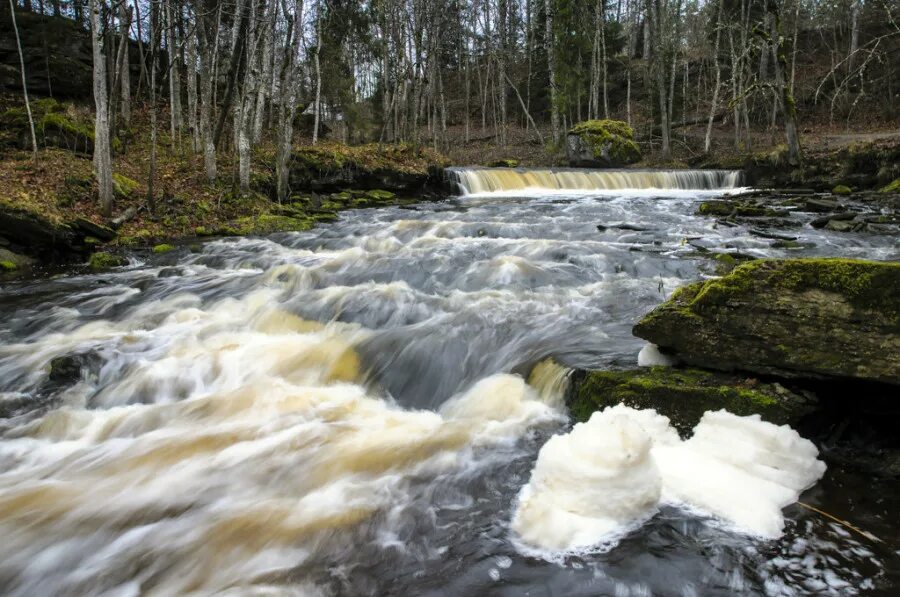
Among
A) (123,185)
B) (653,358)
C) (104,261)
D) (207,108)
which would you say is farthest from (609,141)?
(653,358)

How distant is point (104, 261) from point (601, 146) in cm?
2197

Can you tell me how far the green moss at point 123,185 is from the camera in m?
12.8

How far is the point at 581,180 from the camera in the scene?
2214 cm

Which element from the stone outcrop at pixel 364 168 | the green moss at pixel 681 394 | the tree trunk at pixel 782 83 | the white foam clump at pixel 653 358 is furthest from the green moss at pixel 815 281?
the tree trunk at pixel 782 83

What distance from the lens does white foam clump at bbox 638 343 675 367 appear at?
4246mm

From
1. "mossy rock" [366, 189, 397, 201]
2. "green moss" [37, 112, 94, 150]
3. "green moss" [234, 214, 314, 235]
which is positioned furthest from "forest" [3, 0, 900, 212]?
"mossy rock" [366, 189, 397, 201]

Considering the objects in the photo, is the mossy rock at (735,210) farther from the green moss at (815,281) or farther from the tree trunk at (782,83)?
the green moss at (815,281)

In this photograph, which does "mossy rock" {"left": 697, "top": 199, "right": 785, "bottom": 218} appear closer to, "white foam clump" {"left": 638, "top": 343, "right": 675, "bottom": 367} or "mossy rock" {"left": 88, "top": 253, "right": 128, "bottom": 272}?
"white foam clump" {"left": 638, "top": 343, "right": 675, "bottom": 367}

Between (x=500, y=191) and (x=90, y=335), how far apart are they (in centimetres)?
1680

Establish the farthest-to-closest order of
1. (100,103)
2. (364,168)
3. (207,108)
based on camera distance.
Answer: (364,168) → (207,108) → (100,103)

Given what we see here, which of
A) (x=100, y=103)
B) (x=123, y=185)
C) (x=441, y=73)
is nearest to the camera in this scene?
(x=100, y=103)

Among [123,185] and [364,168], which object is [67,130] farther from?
[364,168]

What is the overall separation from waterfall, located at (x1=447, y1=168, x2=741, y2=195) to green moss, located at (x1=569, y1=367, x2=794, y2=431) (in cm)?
1800

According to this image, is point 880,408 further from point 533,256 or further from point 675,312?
point 533,256
